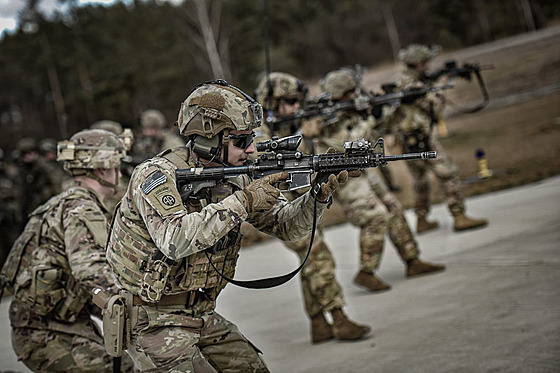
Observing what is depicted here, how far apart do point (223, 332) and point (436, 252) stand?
4700mm

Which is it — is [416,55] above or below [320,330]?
above

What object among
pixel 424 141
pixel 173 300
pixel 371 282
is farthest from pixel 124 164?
pixel 424 141

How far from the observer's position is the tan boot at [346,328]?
5066 mm

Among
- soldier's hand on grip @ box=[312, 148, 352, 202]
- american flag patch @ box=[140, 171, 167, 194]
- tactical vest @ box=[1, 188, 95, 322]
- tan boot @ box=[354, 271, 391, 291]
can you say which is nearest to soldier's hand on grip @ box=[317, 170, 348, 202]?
soldier's hand on grip @ box=[312, 148, 352, 202]

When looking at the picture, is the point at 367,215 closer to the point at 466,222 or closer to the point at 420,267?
the point at 420,267

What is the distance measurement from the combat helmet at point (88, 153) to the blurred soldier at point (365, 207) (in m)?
2.41

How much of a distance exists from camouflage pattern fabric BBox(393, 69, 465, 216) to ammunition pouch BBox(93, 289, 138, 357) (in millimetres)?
5656

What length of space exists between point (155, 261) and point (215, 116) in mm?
786

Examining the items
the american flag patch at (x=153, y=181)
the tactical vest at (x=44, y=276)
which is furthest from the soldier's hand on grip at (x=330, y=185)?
the tactical vest at (x=44, y=276)

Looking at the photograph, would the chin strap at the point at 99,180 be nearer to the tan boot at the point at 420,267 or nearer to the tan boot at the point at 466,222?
the tan boot at the point at 420,267

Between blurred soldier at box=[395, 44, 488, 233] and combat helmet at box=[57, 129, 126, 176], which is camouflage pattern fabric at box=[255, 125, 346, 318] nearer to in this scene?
combat helmet at box=[57, 129, 126, 176]

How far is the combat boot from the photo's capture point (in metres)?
5.28

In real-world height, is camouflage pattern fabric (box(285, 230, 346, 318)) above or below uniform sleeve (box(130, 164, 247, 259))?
below

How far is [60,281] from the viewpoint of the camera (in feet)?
13.3
